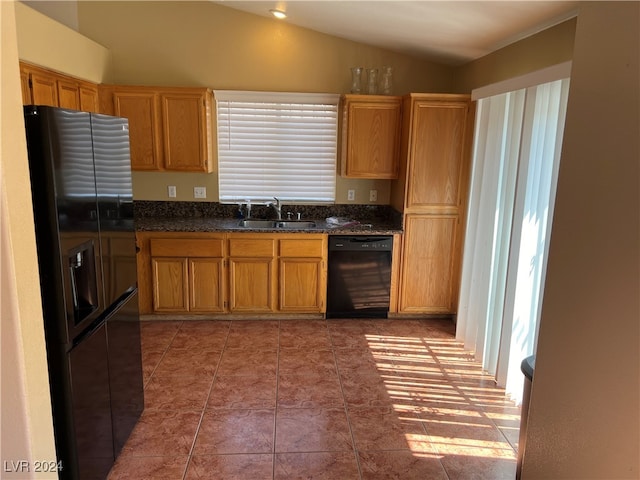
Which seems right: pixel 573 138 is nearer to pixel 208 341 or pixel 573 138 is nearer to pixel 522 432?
pixel 522 432

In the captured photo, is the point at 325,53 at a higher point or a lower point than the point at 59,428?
higher

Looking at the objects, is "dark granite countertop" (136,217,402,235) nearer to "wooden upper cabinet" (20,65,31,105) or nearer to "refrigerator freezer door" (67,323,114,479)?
"wooden upper cabinet" (20,65,31,105)

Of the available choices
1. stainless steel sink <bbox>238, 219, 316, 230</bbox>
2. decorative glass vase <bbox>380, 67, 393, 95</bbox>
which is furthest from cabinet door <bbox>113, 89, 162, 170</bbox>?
decorative glass vase <bbox>380, 67, 393, 95</bbox>

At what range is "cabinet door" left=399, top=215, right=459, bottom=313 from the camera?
4133mm

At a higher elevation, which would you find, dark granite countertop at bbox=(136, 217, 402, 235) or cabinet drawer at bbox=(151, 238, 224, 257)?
dark granite countertop at bbox=(136, 217, 402, 235)

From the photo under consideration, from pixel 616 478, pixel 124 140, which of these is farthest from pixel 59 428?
pixel 616 478

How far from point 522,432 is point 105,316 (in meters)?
1.98

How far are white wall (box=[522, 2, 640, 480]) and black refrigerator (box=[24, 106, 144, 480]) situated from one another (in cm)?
166

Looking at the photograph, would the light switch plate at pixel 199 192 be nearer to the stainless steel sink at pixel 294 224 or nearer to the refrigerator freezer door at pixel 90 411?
the stainless steel sink at pixel 294 224

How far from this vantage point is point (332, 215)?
15.3ft

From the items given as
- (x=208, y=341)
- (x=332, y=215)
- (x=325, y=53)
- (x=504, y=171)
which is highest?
(x=325, y=53)

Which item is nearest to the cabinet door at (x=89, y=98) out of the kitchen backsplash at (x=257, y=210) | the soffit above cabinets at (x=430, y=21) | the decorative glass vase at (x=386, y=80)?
the kitchen backsplash at (x=257, y=210)

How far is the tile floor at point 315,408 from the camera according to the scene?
2.32m

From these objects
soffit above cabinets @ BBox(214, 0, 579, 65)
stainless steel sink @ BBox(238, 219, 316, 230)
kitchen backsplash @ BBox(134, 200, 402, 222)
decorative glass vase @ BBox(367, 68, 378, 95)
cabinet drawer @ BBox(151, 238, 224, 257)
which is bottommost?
cabinet drawer @ BBox(151, 238, 224, 257)
